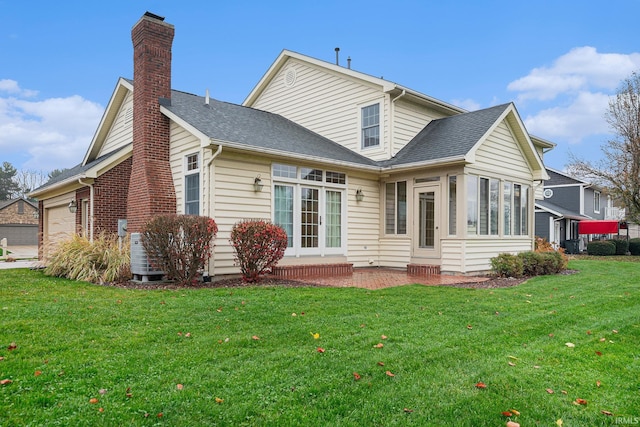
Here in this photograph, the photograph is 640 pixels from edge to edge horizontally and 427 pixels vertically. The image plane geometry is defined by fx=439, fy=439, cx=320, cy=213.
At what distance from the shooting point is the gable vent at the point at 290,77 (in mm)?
15695

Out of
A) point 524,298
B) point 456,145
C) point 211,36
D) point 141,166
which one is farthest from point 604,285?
point 211,36

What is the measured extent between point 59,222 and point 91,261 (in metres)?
6.41

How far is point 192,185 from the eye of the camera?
388 inches

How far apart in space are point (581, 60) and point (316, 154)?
1146 inches

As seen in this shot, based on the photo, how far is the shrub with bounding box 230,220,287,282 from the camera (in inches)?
342

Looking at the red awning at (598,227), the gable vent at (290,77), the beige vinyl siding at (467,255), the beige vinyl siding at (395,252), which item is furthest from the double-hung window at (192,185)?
the red awning at (598,227)

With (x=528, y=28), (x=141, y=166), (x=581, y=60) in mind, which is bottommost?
(x=141, y=166)

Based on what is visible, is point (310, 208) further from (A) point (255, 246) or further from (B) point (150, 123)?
(B) point (150, 123)

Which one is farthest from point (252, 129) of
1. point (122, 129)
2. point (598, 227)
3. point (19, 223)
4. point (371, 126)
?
point (19, 223)

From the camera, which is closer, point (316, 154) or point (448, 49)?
point (316, 154)

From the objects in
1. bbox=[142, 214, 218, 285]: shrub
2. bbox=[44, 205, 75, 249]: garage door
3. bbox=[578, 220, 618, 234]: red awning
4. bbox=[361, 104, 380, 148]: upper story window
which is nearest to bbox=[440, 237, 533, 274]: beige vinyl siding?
bbox=[361, 104, 380, 148]: upper story window

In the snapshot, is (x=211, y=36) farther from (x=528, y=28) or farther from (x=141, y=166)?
(x=528, y=28)

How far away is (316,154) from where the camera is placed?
1116cm

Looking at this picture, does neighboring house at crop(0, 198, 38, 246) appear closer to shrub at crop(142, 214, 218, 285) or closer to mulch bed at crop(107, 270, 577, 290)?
mulch bed at crop(107, 270, 577, 290)
